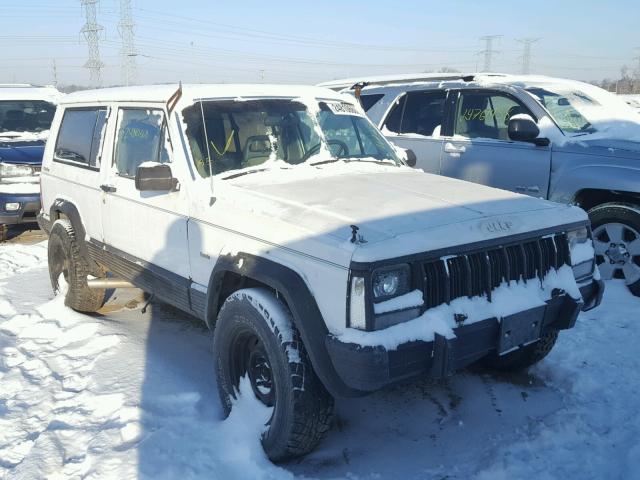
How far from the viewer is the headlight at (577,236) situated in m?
3.46

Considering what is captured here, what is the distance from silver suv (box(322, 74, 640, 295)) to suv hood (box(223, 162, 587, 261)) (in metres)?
2.17

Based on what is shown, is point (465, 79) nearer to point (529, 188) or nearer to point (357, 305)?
point (529, 188)

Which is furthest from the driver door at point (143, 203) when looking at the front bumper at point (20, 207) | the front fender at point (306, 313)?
the front bumper at point (20, 207)

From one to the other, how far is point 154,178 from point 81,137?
1.91 meters

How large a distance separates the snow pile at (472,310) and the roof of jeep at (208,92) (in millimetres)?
2189

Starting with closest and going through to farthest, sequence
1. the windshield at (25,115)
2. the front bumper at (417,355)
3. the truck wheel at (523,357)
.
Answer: the front bumper at (417,355), the truck wheel at (523,357), the windshield at (25,115)

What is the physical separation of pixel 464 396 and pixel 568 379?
74 centimetres

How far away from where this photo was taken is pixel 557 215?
11.0 ft

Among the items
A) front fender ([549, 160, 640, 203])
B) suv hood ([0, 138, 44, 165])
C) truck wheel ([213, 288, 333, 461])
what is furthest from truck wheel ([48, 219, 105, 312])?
front fender ([549, 160, 640, 203])

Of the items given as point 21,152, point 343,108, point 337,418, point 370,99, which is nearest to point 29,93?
point 21,152

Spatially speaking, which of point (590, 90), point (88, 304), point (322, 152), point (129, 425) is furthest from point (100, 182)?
point (590, 90)

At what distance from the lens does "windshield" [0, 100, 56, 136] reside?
9.74m

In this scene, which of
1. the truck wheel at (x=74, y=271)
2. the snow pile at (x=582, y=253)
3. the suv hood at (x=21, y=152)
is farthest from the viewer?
the suv hood at (x=21, y=152)

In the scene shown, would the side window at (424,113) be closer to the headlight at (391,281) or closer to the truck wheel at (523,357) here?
the truck wheel at (523,357)
